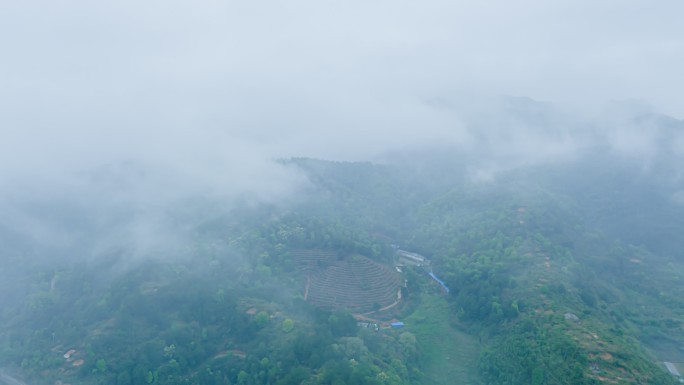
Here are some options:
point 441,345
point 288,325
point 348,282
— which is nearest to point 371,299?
point 348,282

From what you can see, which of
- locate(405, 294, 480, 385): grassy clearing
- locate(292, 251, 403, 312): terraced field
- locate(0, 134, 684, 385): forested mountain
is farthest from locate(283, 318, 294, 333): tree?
locate(405, 294, 480, 385): grassy clearing

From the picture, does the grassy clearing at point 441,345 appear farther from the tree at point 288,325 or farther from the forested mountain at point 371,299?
the tree at point 288,325

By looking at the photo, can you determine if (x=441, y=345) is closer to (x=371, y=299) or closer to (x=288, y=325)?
(x=371, y=299)

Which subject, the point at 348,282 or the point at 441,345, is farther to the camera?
the point at 348,282

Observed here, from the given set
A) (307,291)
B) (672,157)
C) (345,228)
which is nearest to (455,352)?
(307,291)

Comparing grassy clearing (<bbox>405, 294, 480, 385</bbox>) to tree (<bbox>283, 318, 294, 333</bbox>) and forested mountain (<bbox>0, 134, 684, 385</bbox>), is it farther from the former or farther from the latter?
tree (<bbox>283, 318, 294, 333</bbox>)
